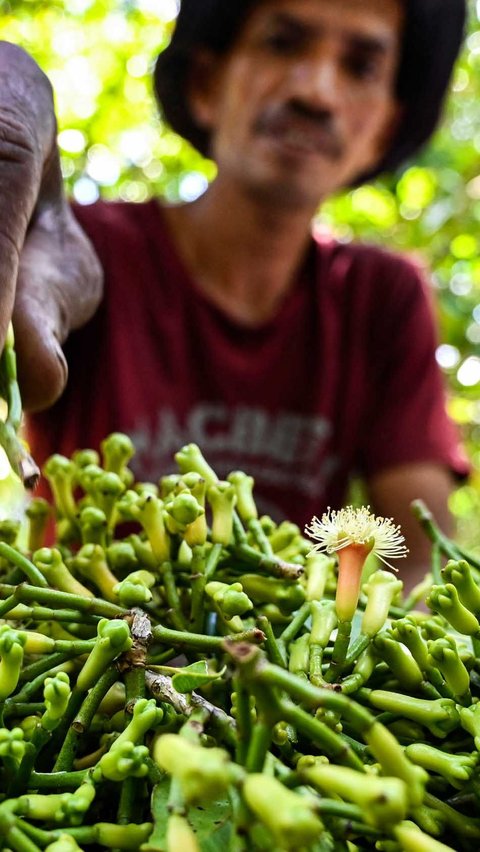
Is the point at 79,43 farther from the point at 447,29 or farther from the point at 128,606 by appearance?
the point at 128,606

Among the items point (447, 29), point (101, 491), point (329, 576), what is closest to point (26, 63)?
point (101, 491)

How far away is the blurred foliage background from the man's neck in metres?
1.03

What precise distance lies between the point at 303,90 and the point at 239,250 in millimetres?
396

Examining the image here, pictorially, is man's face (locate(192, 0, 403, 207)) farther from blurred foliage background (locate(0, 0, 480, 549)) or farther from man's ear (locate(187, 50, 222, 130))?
blurred foliage background (locate(0, 0, 480, 549))

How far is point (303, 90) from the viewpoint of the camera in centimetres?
160

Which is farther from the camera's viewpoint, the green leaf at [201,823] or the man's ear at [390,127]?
the man's ear at [390,127]

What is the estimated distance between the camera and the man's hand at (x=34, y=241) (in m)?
0.54

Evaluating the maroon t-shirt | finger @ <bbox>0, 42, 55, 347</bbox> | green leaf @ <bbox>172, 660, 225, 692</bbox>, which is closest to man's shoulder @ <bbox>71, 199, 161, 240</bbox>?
the maroon t-shirt

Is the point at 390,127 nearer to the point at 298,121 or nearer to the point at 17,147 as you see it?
the point at 298,121

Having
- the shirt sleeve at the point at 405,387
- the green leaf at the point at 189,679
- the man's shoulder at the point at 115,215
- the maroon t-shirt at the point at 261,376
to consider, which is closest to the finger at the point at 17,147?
the green leaf at the point at 189,679

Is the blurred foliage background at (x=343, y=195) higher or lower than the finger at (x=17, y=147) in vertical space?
lower

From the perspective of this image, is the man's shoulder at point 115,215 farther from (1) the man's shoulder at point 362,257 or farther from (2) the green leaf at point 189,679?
(2) the green leaf at point 189,679

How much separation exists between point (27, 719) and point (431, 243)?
9.28 ft

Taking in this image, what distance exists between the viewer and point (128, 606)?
0.46m
